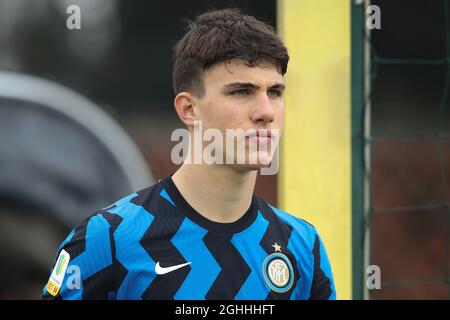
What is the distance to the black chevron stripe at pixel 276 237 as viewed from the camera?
1.67 meters

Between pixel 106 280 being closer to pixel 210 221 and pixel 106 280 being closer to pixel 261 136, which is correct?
pixel 210 221

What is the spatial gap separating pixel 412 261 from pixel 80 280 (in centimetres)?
185

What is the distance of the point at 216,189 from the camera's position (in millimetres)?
1633

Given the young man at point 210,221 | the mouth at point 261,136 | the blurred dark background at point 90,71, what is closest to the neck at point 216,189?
the young man at point 210,221

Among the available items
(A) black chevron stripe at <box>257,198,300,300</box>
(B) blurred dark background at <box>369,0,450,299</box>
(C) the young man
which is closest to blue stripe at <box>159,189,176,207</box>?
(C) the young man

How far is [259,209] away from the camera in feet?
5.85

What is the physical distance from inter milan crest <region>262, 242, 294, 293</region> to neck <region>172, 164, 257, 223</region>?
0.16 metres

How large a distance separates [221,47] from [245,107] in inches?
7.3

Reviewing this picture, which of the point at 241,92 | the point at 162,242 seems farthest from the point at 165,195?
the point at 241,92

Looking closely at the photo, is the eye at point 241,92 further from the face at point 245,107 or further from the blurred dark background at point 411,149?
the blurred dark background at point 411,149

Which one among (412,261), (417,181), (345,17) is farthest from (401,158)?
(345,17)

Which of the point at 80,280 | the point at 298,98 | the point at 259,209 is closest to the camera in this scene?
the point at 80,280

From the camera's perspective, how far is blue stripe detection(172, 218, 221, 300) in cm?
157
